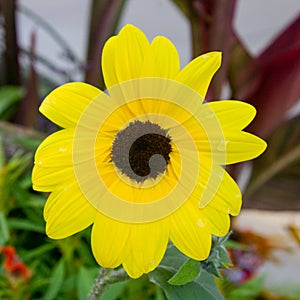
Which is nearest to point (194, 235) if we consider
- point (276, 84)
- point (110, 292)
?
point (110, 292)

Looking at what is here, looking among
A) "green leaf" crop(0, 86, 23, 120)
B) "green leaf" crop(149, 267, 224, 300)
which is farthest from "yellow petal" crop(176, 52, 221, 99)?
"green leaf" crop(0, 86, 23, 120)

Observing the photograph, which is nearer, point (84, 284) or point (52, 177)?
point (52, 177)

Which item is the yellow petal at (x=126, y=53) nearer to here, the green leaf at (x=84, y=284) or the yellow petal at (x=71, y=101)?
the yellow petal at (x=71, y=101)

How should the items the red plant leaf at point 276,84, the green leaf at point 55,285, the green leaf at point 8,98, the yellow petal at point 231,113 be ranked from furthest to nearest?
the green leaf at point 8,98, the red plant leaf at point 276,84, the green leaf at point 55,285, the yellow petal at point 231,113

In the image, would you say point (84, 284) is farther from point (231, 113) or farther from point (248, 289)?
point (231, 113)

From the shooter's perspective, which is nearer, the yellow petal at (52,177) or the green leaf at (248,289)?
the yellow petal at (52,177)

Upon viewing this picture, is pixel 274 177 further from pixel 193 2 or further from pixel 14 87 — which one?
pixel 14 87

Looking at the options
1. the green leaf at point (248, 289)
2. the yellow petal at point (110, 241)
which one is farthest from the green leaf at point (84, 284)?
the yellow petal at point (110, 241)

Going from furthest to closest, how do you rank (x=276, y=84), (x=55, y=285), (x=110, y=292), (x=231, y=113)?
(x=276, y=84) → (x=55, y=285) → (x=110, y=292) → (x=231, y=113)
